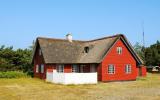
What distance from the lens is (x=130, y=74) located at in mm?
46656

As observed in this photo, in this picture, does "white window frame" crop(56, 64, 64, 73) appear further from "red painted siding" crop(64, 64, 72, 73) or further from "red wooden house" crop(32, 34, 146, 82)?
"red painted siding" crop(64, 64, 72, 73)

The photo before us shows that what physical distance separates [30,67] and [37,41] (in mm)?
14463

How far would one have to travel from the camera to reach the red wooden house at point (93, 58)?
44656mm

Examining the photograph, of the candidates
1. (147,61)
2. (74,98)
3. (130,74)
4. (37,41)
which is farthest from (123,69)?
(147,61)

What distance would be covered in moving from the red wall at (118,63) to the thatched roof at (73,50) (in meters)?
1.00

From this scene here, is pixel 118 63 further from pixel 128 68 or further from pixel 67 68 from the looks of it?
pixel 67 68

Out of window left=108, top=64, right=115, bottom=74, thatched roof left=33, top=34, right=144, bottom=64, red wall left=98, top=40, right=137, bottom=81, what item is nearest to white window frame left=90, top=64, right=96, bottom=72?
thatched roof left=33, top=34, right=144, bottom=64

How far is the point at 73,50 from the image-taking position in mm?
50656

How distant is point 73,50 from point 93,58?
5932 mm

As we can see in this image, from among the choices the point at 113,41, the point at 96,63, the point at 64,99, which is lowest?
the point at 64,99

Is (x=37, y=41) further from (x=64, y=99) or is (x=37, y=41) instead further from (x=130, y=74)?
(x=64, y=99)

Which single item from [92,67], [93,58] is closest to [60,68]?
[92,67]

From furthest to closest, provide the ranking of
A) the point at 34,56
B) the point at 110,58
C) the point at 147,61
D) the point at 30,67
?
the point at 147,61 → the point at 30,67 → the point at 34,56 → the point at 110,58

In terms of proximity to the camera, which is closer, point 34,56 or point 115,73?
point 115,73
